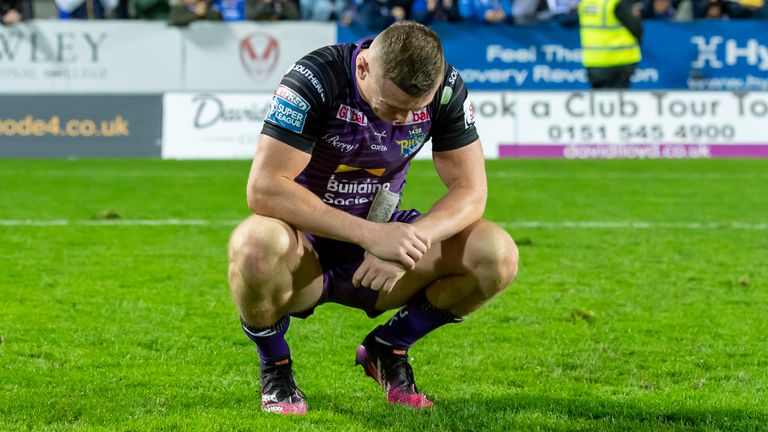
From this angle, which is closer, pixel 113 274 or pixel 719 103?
pixel 113 274

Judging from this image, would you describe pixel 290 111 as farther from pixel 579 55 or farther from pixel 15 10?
pixel 15 10

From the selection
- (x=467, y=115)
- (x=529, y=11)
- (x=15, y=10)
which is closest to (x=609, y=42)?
(x=529, y=11)

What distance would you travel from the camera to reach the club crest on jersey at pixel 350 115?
4.18 meters

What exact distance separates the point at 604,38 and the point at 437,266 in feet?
46.7

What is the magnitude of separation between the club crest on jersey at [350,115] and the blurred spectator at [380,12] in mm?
15956

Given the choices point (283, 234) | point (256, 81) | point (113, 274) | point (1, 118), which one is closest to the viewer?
point (283, 234)

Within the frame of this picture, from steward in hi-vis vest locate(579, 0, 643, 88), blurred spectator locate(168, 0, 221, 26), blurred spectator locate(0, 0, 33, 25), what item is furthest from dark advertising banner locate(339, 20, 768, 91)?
blurred spectator locate(0, 0, 33, 25)

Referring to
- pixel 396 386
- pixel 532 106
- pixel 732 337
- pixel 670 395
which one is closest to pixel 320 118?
pixel 396 386

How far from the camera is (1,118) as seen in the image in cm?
1703

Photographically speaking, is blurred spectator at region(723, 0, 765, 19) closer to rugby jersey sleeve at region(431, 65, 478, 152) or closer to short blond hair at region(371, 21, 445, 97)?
rugby jersey sleeve at region(431, 65, 478, 152)

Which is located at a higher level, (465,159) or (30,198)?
(465,159)

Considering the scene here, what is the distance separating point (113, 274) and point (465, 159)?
11.5ft

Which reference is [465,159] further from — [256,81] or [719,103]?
[256,81]

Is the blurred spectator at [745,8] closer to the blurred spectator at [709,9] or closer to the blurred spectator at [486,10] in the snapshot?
the blurred spectator at [709,9]
